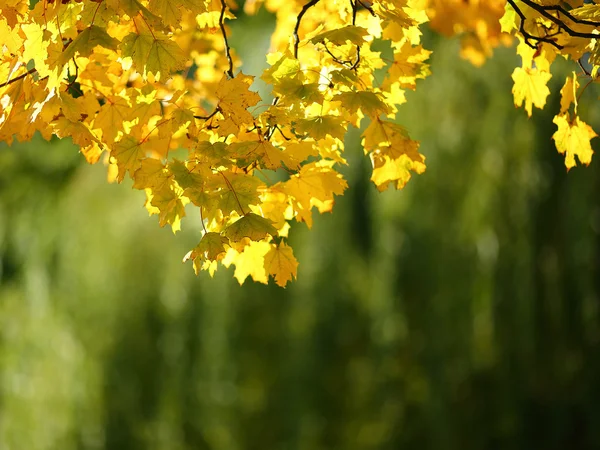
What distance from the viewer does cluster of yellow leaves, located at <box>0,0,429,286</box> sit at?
1.25 metres

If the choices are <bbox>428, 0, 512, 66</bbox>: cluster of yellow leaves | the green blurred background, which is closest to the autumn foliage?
<bbox>428, 0, 512, 66</bbox>: cluster of yellow leaves

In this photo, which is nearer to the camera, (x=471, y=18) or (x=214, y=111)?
(x=214, y=111)

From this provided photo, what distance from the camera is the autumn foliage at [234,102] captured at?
1.25m

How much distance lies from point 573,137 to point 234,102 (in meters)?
0.68

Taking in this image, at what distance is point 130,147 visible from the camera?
4.50 ft

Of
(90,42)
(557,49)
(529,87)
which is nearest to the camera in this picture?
(90,42)

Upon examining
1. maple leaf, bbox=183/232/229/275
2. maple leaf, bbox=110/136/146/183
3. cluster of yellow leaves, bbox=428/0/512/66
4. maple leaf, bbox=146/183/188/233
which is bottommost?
maple leaf, bbox=183/232/229/275

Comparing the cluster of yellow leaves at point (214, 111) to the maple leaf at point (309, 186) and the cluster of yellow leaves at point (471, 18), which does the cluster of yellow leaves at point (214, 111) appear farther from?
the cluster of yellow leaves at point (471, 18)

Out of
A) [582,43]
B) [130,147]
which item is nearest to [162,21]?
[130,147]

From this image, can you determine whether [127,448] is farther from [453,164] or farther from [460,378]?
[453,164]

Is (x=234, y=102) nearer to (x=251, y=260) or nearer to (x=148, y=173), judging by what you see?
(x=148, y=173)

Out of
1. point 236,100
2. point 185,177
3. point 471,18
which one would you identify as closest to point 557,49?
point 236,100

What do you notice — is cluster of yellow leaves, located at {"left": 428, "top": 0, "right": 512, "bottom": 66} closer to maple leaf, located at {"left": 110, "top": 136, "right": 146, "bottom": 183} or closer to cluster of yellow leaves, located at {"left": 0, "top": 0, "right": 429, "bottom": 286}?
cluster of yellow leaves, located at {"left": 0, "top": 0, "right": 429, "bottom": 286}

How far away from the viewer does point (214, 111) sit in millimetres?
1327
